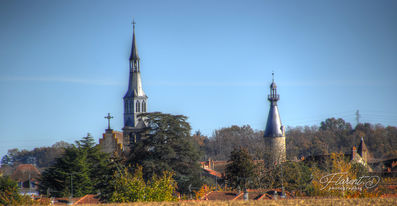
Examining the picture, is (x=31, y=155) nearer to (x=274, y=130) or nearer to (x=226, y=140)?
(x=226, y=140)

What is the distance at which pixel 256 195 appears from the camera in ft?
137

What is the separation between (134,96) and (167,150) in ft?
103

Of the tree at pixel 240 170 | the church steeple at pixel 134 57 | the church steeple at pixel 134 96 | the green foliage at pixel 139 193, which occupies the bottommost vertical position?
the green foliage at pixel 139 193

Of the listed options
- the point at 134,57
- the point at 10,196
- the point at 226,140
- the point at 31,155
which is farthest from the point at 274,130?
the point at 31,155

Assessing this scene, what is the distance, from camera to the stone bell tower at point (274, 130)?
244 feet

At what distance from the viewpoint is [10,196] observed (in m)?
38.6


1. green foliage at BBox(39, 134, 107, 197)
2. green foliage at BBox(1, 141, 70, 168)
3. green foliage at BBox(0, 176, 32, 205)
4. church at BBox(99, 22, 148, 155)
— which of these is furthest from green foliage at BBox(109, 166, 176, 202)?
green foliage at BBox(1, 141, 70, 168)

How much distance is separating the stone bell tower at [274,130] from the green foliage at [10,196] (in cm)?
3669

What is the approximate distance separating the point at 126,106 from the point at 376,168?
1486 inches

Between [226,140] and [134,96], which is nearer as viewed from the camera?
[134,96]

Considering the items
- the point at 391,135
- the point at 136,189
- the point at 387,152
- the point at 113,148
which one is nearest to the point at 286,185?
the point at 136,189

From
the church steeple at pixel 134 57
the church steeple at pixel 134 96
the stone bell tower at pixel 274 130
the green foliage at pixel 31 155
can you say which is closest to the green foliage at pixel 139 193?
the stone bell tower at pixel 274 130

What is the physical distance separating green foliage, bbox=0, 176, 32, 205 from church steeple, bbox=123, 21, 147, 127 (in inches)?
1699

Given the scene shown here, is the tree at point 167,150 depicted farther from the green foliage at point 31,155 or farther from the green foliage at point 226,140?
the green foliage at point 31,155
